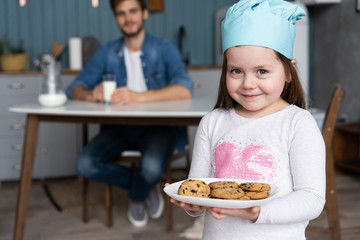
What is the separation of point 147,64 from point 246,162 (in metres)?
1.68

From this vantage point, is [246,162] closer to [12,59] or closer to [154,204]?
[154,204]

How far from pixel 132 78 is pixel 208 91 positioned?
1281 millimetres

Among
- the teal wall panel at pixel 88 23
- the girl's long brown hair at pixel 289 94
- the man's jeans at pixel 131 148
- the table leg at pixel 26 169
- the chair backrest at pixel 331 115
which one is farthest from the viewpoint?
the teal wall panel at pixel 88 23

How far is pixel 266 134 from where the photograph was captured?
3.59ft

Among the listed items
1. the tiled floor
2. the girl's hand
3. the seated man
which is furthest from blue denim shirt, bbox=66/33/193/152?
the girl's hand

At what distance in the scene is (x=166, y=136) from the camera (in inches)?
99.3

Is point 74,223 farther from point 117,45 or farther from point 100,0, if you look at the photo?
point 100,0

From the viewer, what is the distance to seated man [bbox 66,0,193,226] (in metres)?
2.45

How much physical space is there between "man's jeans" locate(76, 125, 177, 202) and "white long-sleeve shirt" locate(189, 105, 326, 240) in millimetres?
1270

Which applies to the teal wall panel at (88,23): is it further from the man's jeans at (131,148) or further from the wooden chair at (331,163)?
the wooden chair at (331,163)

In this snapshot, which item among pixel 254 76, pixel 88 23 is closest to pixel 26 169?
pixel 254 76

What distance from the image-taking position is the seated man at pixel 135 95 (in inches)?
96.3

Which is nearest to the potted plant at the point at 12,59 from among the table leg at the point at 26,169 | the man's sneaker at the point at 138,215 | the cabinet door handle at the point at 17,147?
the cabinet door handle at the point at 17,147

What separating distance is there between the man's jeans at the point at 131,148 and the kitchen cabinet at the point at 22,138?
1199mm
